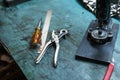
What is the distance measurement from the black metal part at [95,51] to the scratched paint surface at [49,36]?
0.07 feet

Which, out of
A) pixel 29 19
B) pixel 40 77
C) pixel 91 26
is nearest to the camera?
pixel 40 77

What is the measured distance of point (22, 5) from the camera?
3.49 ft

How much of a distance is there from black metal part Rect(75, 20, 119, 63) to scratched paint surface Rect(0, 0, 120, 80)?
0.02 metres

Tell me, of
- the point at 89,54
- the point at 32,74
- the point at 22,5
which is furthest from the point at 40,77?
the point at 22,5

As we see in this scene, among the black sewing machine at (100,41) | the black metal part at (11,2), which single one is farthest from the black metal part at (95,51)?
the black metal part at (11,2)

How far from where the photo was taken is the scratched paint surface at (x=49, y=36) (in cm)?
72

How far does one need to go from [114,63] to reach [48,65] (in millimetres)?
241

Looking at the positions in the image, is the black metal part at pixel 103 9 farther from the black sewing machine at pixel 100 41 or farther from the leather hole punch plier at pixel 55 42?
the leather hole punch plier at pixel 55 42

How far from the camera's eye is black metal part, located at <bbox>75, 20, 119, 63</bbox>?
0.74 metres

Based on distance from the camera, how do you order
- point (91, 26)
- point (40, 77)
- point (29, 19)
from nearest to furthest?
1. point (40, 77)
2. point (91, 26)
3. point (29, 19)

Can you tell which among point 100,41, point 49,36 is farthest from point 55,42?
point 100,41

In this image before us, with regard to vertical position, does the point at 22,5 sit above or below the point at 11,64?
above

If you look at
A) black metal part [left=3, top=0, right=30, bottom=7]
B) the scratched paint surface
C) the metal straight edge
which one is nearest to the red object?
the scratched paint surface

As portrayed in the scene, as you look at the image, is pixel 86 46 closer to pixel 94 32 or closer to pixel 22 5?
pixel 94 32
